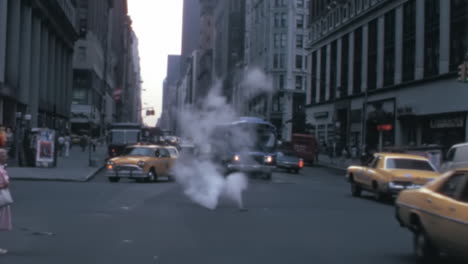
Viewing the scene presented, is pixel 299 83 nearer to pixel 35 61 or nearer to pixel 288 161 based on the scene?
pixel 35 61

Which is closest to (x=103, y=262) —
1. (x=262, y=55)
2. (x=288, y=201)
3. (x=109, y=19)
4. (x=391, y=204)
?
(x=288, y=201)

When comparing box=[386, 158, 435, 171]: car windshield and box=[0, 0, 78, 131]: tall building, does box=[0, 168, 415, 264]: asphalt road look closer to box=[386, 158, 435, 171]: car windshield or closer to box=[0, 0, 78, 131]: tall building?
box=[386, 158, 435, 171]: car windshield

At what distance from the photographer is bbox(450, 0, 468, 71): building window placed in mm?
39312

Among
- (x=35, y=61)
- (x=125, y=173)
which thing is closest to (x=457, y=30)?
(x=125, y=173)

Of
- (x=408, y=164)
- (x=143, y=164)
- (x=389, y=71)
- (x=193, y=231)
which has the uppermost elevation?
(x=389, y=71)

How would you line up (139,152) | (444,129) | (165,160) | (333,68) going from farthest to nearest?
(333,68) < (444,129) < (165,160) < (139,152)

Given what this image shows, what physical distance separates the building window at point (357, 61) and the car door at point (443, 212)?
50322 millimetres

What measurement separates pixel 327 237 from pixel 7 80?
39.0 metres

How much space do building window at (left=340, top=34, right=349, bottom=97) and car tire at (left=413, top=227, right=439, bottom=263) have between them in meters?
53.0

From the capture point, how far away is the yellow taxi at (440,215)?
780cm

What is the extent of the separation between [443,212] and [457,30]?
34615mm

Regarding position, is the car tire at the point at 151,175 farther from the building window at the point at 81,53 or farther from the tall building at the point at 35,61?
the building window at the point at 81,53

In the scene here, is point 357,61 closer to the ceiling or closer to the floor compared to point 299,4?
closer to the floor

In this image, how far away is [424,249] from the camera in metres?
8.99
